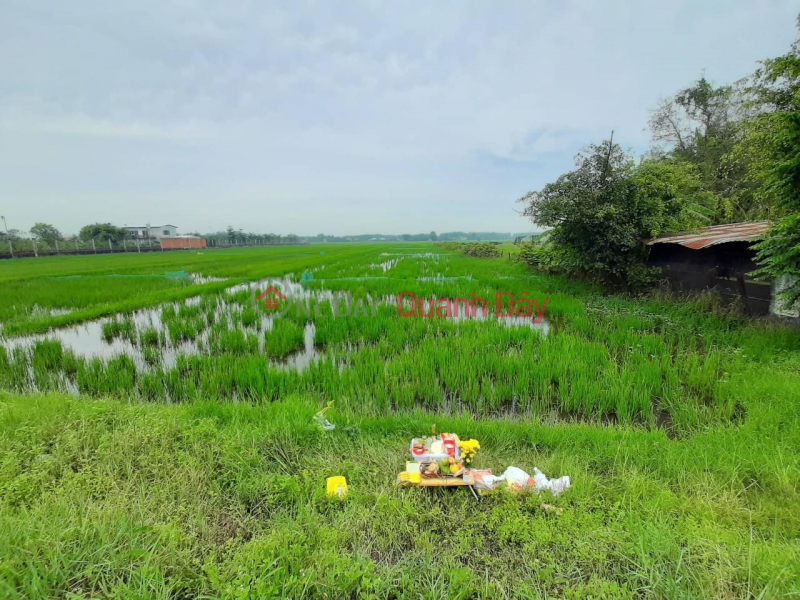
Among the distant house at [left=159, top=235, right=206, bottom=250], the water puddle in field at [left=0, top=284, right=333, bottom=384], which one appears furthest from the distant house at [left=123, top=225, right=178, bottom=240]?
the water puddle in field at [left=0, top=284, right=333, bottom=384]

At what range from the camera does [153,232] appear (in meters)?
56.9

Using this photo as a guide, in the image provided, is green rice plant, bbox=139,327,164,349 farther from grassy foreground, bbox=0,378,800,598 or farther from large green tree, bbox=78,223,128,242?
large green tree, bbox=78,223,128,242

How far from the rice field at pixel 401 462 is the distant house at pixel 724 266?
70 centimetres

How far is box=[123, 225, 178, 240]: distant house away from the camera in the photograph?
5347 cm

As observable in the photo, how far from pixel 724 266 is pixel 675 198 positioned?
2.77 m

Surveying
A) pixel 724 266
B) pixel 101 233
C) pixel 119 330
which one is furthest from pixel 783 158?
pixel 101 233

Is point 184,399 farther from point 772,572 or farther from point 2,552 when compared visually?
point 772,572

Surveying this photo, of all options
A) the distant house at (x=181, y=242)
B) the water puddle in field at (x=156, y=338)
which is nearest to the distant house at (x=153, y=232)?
the distant house at (x=181, y=242)

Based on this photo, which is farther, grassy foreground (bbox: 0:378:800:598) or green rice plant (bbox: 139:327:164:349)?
green rice plant (bbox: 139:327:164:349)

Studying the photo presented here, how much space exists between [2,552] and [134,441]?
2.91ft

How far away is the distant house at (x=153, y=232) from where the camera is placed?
175 ft

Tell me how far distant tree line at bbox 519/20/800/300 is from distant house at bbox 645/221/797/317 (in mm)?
297

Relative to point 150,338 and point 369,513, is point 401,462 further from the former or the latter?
point 150,338

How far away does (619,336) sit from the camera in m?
4.57
